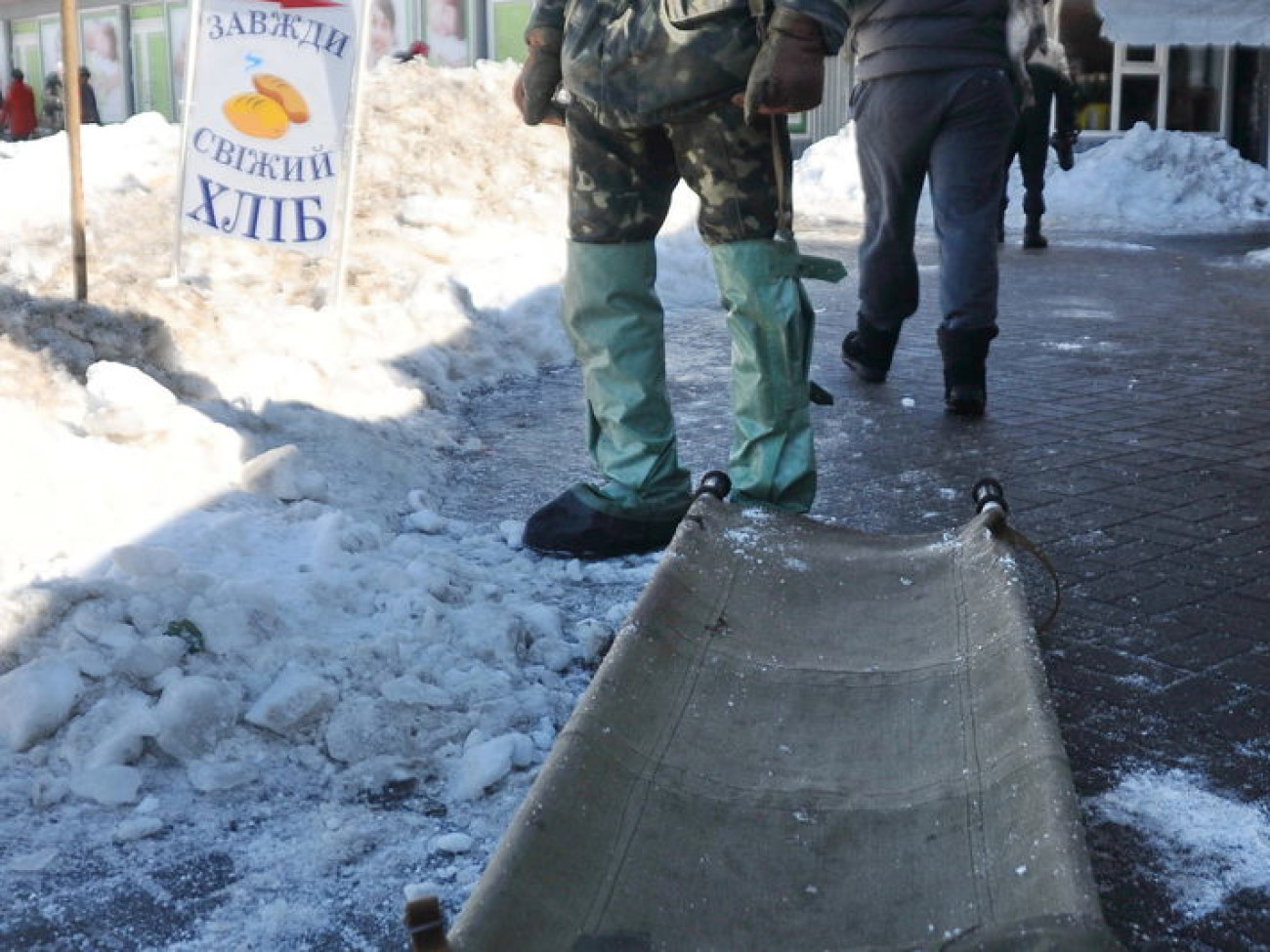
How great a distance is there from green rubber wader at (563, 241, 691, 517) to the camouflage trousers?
0.07 meters

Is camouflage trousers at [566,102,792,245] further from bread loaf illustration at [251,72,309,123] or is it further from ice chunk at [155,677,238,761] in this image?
bread loaf illustration at [251,72,309,123]

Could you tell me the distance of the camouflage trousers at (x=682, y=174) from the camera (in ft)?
12.9

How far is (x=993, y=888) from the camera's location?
2.20m

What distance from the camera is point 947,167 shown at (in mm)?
5781

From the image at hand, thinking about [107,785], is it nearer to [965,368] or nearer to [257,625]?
[257,625]

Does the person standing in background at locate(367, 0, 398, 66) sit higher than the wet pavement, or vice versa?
the person standing in background at locate(367, 0, 398, 66)

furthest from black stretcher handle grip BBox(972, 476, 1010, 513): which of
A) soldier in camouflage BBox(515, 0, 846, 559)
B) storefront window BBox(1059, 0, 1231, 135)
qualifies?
storefront window BBox(1059, 0, 1231, 135)

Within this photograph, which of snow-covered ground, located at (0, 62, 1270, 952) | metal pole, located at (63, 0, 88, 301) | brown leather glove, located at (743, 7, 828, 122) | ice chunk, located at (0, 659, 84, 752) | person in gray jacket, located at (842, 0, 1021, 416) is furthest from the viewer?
metal pole, located at (63, 0, 88, 301)

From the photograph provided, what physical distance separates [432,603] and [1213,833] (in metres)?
1.58

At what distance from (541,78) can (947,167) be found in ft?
6.84

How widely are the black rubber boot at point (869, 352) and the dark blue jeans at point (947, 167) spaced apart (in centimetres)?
48

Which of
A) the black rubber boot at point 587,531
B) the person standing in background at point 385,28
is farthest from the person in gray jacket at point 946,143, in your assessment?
the person standing in background at point 385,28

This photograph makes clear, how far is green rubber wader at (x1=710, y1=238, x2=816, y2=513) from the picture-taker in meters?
4.00

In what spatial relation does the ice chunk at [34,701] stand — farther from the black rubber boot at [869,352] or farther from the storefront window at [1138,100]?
the storefront window at [1138,100]
